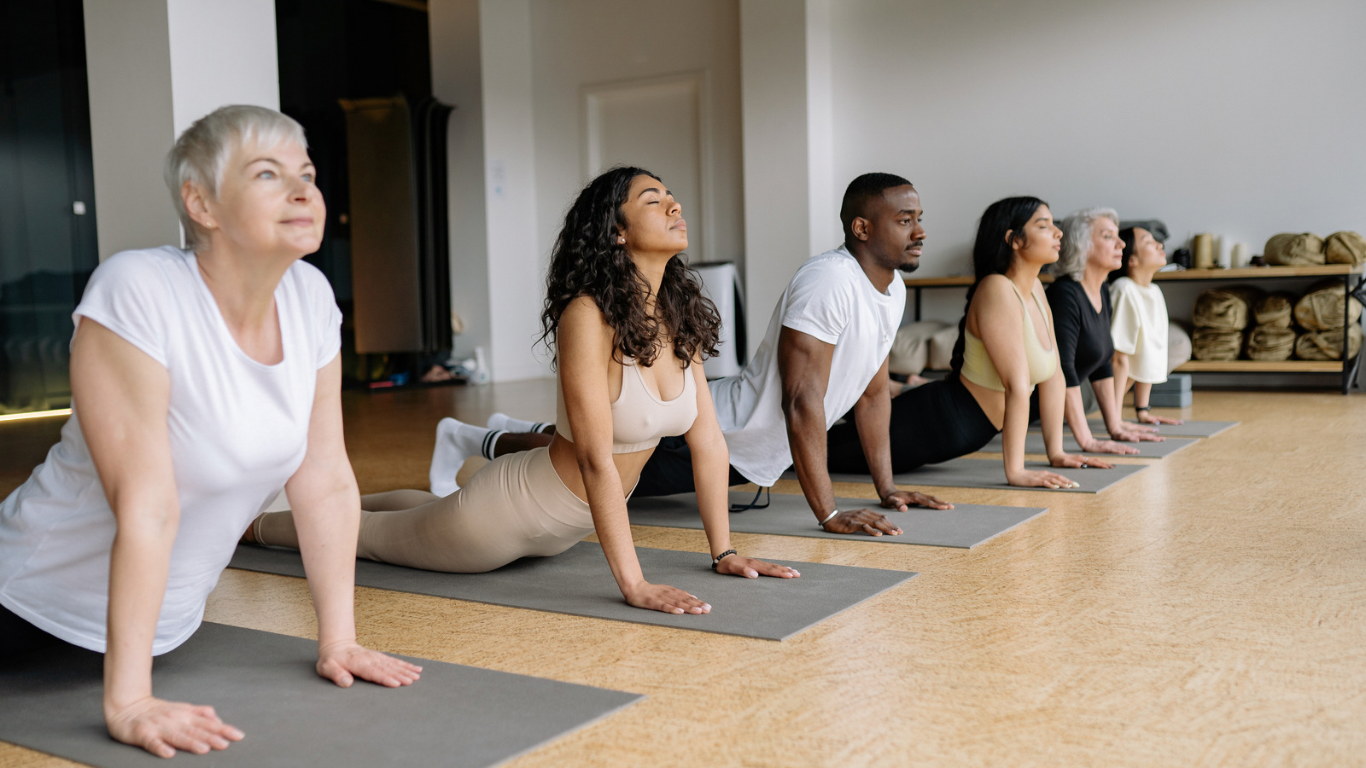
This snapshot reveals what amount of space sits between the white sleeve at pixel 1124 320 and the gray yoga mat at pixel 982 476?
0.82 metres

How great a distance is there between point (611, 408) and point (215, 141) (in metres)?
0.81

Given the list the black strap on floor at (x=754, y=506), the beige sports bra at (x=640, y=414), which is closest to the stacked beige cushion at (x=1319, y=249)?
the black strap on floor at (x=754, y=506)

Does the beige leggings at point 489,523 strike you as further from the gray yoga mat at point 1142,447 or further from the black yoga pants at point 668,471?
the gray yoga mat at point 1142,447

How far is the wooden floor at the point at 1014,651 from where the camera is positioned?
48.9 inches

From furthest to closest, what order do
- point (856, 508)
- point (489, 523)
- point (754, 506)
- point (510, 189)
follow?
point (510, 189) < point (754, 506) < point (856, 508) < point (489, 523)

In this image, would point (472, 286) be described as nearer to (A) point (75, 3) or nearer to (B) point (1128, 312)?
(A) point (75, 3)

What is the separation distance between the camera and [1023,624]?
173 centimetres

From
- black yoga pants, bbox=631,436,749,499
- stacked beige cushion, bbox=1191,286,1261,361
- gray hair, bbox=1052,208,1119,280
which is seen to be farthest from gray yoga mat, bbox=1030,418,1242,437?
black yoga pants, bbox=631,436,749,499

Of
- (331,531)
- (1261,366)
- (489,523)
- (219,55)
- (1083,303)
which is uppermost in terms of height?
(219,55)

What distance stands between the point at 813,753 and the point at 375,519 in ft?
4.35

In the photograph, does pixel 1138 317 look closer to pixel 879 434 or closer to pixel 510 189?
pixel 879 434

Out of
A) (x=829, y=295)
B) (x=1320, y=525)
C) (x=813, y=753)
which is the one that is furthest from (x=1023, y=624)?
(x=1320, y=525)

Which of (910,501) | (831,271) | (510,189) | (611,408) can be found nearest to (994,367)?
(910,501)

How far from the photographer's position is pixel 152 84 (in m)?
3.93
